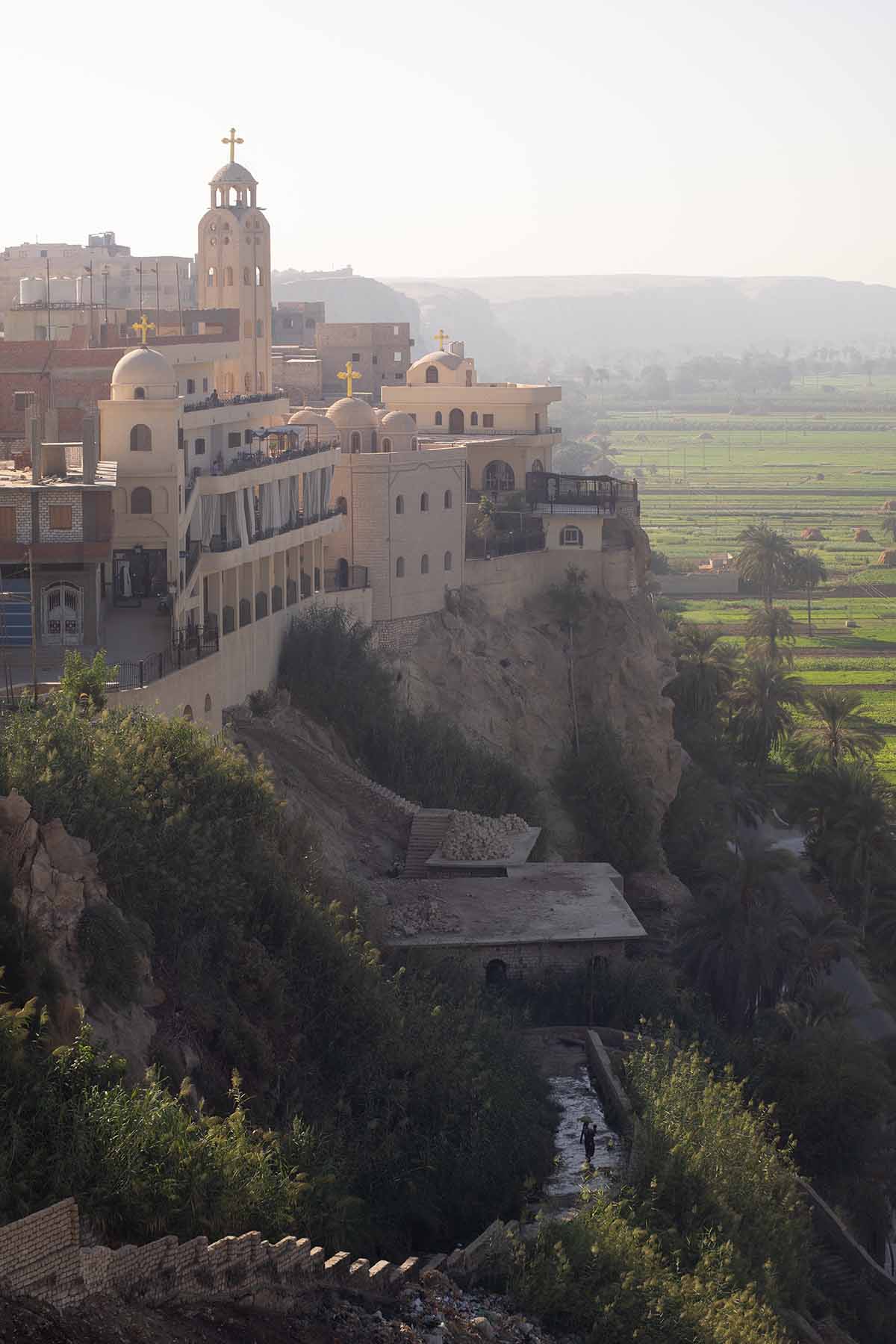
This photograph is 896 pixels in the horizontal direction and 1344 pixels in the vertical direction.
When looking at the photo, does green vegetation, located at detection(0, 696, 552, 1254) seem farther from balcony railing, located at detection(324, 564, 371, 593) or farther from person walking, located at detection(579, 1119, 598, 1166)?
balcony railing, located at detection(324, 564, 371, 593)

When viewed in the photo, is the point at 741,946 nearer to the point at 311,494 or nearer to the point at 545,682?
→ the point at 311,494

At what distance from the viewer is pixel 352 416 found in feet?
132

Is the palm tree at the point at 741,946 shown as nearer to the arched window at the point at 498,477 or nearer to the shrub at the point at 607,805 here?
the shrub at the point at 607,805

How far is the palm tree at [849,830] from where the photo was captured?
41188 millimetres

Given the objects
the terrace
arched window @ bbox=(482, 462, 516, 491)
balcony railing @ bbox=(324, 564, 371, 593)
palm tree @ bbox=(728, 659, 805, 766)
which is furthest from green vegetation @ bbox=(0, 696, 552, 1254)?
palm tree @ bbox=(728, 659, 805, 766)

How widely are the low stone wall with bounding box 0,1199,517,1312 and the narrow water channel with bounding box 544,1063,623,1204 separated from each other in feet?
13.2

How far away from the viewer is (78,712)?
2319cm

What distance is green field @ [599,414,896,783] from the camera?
7775cm

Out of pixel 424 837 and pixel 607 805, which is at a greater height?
pixel 424 837

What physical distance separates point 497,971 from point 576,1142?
18.8 feet

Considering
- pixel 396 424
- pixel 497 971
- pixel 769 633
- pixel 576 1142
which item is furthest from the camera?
pixel 769 633

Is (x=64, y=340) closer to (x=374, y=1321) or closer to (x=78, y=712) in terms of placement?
(x=78, y=712)

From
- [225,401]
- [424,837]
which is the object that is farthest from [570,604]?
[424,837]

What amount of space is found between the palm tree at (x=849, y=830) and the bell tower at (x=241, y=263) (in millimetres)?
17156
